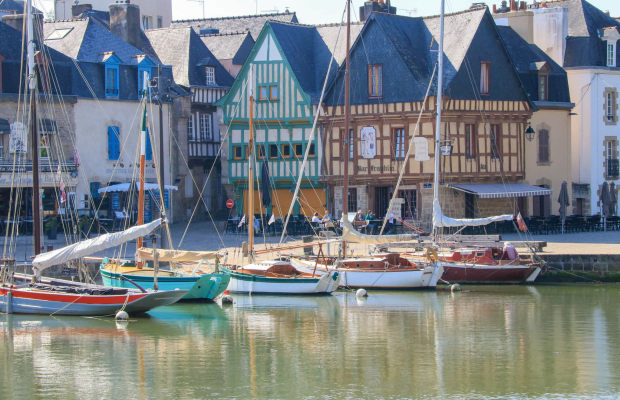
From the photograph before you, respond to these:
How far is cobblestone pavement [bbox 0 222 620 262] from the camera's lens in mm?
29906

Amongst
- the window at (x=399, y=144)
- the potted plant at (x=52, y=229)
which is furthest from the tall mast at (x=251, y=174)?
the window at (x=399, y=144)

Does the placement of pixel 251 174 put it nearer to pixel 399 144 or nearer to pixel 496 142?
pixel 399 144

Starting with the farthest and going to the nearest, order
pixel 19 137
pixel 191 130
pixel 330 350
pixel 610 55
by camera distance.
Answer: pixel 191 130 < pixel 610 55 < pixel 19 137 < pixel 330 350

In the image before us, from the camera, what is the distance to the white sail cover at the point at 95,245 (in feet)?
76.2

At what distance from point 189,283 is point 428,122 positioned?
49.6 ft

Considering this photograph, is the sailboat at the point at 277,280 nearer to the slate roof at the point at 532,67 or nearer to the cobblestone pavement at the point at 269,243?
the cobblestone pavement at the point at 269,243

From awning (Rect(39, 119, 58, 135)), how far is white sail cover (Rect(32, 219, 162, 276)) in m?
13.8

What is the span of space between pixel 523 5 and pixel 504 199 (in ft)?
32.0

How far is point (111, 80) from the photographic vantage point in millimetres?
39562

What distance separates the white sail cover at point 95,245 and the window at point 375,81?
16308mm

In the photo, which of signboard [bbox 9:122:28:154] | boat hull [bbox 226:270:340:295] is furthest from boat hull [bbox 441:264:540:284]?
signboard [bbox 9:122:28:154]

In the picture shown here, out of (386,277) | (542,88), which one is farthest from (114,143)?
(542,88)

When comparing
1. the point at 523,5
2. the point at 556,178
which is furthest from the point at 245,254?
the point at 523,5

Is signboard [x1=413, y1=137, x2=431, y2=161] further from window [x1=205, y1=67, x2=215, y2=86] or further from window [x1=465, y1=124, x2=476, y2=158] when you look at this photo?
window [x1=205, y1=67, x2=215, y2=86]
